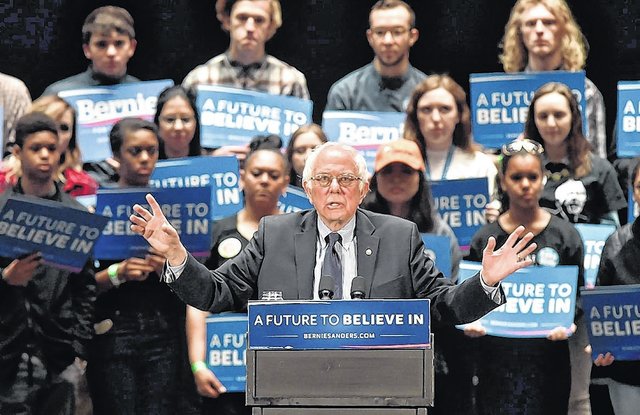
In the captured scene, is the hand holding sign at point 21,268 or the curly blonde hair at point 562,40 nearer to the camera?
the hand holding sign at point 21,268

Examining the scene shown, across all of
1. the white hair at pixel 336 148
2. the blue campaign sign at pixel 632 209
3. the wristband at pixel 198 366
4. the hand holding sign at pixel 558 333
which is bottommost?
the wristband at pixel 198 366

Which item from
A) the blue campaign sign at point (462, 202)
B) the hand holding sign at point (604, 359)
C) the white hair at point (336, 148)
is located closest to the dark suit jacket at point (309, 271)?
the white hair at point (336, 148)

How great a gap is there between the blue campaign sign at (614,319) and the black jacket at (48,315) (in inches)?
85.0

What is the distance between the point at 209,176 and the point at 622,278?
6.41 ft

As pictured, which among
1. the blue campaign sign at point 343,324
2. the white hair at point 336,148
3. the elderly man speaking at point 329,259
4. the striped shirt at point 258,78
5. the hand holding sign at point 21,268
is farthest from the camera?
the striped shirt at point 258,78

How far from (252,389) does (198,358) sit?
8.59ft

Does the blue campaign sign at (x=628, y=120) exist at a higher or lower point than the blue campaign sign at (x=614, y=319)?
higher

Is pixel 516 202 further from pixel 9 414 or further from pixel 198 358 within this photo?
pixel 9 414

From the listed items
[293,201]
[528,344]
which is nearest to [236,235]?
[293,201]

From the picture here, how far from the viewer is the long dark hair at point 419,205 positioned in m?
6.33

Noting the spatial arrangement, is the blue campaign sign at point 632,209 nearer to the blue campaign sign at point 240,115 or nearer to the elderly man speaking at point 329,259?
the blue campaign sign at point 240,115

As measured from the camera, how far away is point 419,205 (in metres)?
6.36

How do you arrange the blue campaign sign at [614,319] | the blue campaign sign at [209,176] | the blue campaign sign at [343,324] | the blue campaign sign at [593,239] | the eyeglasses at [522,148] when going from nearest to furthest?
the blue campaign sign at [343,324], the blue campaign sign at [614,319], the eyeglasses at [522,148], the blue campaign sign at [593,239], the blue campaign sign at [209,176]

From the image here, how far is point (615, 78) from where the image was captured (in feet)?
25.4
